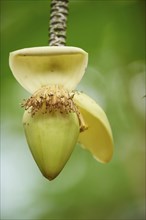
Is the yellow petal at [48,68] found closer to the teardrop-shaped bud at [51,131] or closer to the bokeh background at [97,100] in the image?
the teardrop-shaped bud at [51,131]

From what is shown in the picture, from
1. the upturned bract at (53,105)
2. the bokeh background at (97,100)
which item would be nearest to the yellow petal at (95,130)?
the upturned bract at (53,105)

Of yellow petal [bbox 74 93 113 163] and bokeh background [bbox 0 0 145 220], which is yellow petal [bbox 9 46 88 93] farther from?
bokeh background [bbox 0 0 145 220]

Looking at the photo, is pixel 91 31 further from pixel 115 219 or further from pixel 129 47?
pixel 115 219

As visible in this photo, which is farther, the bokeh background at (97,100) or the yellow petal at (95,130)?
the bokeh background at (97,100)

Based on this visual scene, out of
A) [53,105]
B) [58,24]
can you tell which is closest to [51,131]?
[53,105]

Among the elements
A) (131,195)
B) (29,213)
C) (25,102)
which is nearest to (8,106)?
(29,213)

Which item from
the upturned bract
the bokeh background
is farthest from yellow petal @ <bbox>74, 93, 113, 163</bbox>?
the bokeh background
